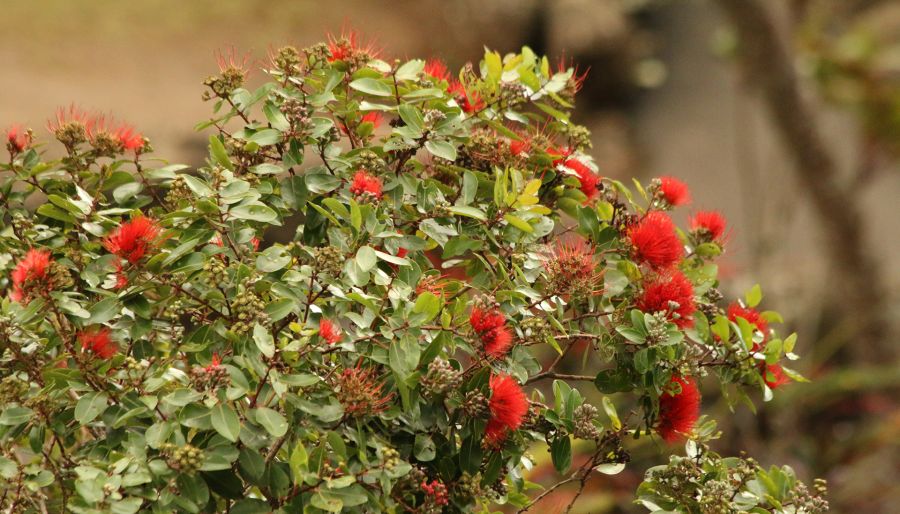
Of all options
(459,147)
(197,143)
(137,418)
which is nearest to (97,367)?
(137,418)

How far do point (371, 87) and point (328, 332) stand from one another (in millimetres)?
310

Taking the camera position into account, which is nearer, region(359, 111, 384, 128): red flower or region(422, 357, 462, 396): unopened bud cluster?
region(422, 357, 462, 396): unopened bud cluster

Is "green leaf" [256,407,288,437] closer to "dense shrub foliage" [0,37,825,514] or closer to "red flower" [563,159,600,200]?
"dense shrub foliage" [0,37,825,514]

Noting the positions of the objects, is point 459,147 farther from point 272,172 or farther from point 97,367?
point 97,367

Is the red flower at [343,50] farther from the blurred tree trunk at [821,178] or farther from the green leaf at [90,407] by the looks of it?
the blurred tree trunk at [821,178]

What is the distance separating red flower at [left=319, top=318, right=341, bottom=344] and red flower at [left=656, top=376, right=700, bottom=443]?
0.42 m

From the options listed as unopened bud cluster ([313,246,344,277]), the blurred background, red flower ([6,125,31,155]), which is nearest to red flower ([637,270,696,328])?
unopened bud cluster ([313,246,344,277])

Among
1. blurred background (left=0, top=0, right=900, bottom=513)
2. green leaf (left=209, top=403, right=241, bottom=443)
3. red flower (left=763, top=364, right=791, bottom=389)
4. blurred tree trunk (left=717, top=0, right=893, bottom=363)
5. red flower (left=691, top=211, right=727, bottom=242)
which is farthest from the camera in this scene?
blurred background (left=0, top=0, right=900, bottom=513)

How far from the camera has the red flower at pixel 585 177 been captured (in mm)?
1384

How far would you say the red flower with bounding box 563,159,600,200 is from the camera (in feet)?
4.54

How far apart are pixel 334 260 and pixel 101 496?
0.34 meters

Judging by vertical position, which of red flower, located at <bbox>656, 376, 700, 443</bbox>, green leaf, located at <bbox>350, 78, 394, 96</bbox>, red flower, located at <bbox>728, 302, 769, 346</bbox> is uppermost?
green leaf, located at <bbox>350, 78, 394, 96</bbox>

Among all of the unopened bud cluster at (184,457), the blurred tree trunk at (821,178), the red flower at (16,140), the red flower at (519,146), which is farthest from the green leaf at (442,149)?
the blurred tree trunk at (821,178)

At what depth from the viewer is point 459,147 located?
1371mm
